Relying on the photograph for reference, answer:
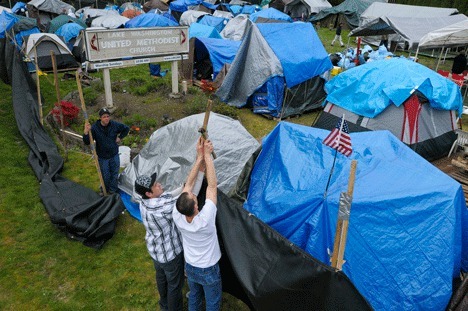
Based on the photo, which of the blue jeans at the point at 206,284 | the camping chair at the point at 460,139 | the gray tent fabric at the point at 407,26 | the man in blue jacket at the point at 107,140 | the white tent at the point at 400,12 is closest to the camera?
the blue jeans at the point at 206,284

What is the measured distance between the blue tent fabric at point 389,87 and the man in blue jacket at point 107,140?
Answer: 5.64 meters

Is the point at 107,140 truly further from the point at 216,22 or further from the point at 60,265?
the point at 216,22

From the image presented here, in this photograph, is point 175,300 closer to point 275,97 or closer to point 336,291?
point 336,291

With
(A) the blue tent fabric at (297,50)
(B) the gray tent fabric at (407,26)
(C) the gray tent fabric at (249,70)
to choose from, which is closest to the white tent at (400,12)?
(B) the gray tent fabric at (407,26)

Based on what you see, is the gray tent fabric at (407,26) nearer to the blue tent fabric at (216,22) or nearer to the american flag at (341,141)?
the blue tent fabric at (216,22)

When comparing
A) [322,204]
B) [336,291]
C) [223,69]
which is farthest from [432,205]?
[223,69]

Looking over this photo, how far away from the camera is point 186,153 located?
6.14m

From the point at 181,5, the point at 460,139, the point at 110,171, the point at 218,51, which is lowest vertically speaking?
the point at 460,139

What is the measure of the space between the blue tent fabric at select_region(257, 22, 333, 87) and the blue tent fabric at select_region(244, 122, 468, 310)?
6484mm

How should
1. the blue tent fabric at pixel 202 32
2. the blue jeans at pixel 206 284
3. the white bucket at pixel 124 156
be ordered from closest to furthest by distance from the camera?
the blue jeans at pixel 206 284 < the white bucket at pixel 124 156 < the blue tent fabric at pixel 202 32

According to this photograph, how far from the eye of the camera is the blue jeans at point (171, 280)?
150 inches

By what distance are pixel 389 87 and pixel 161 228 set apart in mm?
6782

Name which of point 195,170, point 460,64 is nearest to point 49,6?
point 460,64

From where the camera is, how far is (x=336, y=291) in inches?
117
